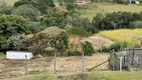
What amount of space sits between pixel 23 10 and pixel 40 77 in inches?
984

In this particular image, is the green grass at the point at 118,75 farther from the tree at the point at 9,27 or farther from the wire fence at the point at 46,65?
the tree at the point at 9,27

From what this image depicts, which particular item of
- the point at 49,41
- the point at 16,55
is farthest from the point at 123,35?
the point at 16,55

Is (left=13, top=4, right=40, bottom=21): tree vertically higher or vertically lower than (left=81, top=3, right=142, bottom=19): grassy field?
higher

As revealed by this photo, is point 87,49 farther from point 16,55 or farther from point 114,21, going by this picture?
point 114,21

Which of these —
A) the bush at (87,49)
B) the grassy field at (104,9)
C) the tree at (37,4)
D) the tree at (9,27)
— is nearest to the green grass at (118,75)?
the bush at (87,49)

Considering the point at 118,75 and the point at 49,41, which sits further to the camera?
the point at 49,41

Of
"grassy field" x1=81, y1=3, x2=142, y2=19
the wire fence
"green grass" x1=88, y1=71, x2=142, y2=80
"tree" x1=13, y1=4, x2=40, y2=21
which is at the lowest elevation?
the wire fence

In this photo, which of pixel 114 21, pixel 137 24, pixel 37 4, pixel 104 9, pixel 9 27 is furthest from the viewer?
pixel 104 9

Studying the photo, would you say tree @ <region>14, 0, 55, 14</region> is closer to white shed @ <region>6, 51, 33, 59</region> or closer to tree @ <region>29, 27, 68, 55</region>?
tree @ <region>29, 27, 68, 55</region>

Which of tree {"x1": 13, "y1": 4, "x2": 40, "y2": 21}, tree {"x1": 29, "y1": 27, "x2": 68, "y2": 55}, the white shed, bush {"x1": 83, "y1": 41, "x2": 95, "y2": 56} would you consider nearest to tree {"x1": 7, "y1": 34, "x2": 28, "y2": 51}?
tree {"x1": 29, "y1": 27, "x2": 68, "y2": 55}

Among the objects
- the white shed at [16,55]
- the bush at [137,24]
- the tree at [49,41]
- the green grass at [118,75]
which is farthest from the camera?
the bush at [137,24]

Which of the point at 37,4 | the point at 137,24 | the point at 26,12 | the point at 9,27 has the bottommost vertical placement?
the point at 137,24

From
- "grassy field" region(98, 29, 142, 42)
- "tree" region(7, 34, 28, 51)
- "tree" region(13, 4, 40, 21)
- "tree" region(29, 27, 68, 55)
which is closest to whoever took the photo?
"tree" region(29, 27, 68, 55)

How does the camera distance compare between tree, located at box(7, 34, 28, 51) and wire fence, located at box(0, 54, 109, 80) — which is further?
tree, located at box(7, 34, 28, 51)
